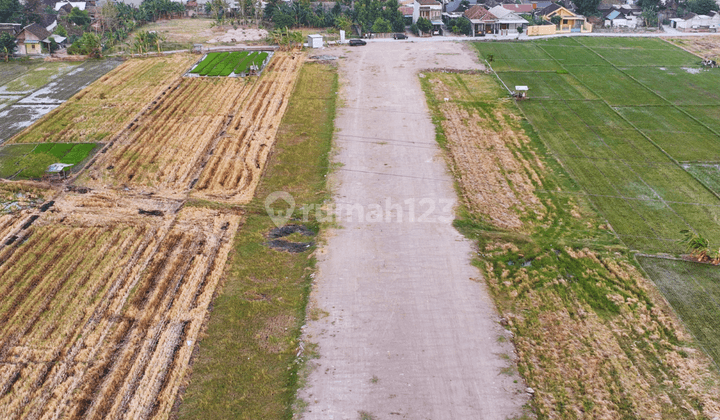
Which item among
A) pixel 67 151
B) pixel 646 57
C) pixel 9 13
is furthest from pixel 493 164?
pixel 9 13

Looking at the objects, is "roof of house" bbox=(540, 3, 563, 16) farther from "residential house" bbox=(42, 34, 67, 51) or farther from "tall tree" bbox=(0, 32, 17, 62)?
"tall tree" bbox=(0, 32, 17, 62)

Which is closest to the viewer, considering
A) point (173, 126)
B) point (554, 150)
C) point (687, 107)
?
point (554, 150)

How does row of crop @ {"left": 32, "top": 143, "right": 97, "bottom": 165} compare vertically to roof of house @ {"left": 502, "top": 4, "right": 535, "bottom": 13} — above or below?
below

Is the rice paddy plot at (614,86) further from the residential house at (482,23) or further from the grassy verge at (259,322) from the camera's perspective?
the grassy verge at (259,322)

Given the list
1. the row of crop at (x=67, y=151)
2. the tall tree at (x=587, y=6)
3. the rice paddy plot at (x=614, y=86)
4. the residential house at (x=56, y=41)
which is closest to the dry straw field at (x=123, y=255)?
the row of crop at (x=67, y=151)

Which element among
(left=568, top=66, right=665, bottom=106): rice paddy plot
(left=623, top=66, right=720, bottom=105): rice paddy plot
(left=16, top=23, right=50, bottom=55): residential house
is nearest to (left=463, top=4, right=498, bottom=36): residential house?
(left=568, top=66, right=665, bottom=106): rice paddy plot

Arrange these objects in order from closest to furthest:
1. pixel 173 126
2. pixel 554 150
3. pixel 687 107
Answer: pixel 554 150, pixel 173 126, pixel 687 107

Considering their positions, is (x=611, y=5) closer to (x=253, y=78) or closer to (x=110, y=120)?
(x=253, y=78)

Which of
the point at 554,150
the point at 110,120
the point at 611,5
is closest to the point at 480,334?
the point at 554,150
